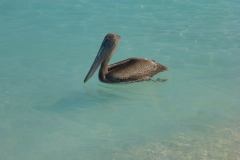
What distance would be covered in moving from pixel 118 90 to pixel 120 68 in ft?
1.03

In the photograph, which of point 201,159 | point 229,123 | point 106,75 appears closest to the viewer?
point 201,159

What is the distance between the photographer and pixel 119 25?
9.04 metres

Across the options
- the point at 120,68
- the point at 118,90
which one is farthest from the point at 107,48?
the point at 118,90

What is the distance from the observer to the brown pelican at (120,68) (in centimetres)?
616

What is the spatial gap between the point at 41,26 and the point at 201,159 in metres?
5.43

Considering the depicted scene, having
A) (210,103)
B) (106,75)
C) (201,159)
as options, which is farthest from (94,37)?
(201,159)

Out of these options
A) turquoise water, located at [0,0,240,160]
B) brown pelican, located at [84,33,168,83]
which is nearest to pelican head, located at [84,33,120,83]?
brown pelican, located at [84,33,168,83]

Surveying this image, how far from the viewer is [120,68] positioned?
20.5 feet

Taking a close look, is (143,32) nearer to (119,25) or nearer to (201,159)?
(119,25)

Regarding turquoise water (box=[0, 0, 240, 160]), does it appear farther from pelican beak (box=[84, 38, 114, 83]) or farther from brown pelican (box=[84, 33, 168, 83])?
pelican beak (box=[84, 38, 114, 83])

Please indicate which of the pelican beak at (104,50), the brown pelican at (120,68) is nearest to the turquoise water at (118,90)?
the brown pelican at (120,68)

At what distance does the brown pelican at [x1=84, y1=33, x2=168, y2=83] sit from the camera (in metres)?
6.16

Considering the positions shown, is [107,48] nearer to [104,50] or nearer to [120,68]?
[104,50]

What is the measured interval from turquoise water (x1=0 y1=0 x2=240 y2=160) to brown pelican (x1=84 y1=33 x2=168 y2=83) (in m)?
0.15
